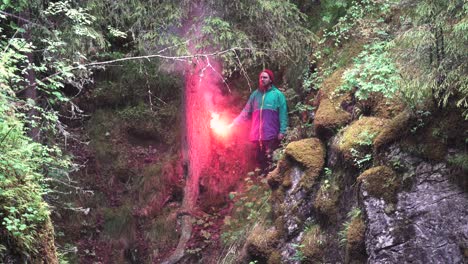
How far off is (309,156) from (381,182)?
1806 millimetres

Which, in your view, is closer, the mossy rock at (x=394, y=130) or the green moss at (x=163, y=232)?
the mossy rock at (x=394, y=130)

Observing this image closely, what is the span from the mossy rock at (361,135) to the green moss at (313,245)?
45.8 inches

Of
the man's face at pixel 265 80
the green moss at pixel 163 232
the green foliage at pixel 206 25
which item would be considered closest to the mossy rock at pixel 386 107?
the green foliage at pixel 206 25

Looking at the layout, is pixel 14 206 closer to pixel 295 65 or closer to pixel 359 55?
pixel 359 55

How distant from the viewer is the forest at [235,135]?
459 centimetres

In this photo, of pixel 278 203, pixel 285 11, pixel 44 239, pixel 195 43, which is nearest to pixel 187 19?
pixel 195 43

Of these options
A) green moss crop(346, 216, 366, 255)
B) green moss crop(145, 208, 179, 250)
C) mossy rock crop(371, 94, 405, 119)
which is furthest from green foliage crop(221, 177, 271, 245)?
mossy rock crop(371, 94, 405, 119)

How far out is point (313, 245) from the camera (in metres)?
6.21

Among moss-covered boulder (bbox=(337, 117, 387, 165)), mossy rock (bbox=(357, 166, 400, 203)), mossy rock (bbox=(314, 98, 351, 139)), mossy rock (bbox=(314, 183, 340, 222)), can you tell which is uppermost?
mossy rock (bbox=(314, 98, 351, 139))

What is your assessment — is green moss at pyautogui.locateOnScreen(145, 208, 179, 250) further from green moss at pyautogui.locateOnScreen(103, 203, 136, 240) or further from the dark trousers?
the dark trousers

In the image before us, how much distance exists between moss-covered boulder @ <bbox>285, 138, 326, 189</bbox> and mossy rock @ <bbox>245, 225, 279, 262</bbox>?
3.03 ft

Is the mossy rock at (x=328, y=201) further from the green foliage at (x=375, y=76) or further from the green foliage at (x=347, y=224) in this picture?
the green foliage at (x=375, y=76)

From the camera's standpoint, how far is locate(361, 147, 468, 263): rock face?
4.64 m

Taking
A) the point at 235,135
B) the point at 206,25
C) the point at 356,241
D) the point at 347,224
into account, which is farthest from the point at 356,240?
the point at 235,135
